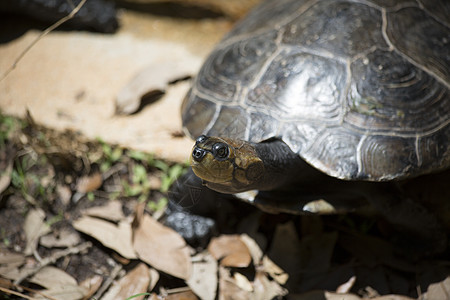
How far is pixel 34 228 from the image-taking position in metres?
2.51

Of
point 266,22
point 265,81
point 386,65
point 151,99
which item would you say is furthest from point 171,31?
point 386,65

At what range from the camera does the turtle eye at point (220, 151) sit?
5.56ft

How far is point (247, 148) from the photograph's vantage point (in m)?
1.88

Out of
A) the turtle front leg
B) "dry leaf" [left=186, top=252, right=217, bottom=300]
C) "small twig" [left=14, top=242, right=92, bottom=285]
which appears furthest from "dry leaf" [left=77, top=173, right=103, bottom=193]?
"dry leaf" [left=186, top=252, right=217, bottom=300]

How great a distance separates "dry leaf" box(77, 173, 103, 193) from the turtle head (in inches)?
43.6

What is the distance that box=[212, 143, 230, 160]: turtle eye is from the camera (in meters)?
1.69

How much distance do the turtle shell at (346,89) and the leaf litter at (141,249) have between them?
0.61 meters

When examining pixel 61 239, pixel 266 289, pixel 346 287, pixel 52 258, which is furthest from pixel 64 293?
pixel 346 287

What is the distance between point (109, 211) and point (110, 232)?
0.17 m

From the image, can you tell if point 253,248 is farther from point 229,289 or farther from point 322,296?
point 322,296

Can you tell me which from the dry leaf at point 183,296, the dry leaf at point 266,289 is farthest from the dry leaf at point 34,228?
the dry leaf at point 266,289

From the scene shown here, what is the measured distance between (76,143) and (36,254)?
74cm

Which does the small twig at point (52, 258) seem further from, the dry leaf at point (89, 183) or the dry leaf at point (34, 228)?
the dry leaf at point (89, 183)

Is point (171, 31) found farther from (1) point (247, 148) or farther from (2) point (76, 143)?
(1) point (247, 148)
